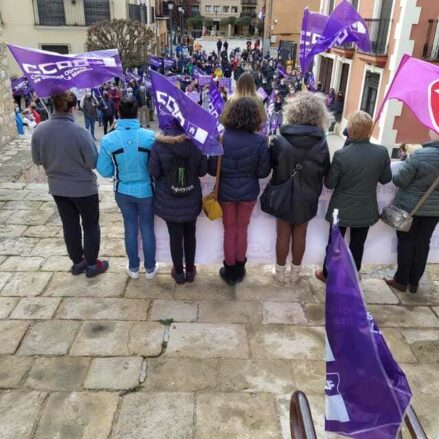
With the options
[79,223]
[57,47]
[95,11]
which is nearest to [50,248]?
[79,223]

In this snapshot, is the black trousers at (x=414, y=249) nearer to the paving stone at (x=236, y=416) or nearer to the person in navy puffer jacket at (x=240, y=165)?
the person in navy puffer jacket at (x=240, y=165)

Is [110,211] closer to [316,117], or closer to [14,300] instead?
[14,300]

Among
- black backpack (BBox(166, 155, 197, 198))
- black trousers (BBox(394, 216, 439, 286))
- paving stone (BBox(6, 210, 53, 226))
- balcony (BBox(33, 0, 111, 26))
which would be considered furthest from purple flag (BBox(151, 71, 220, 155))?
balcony (BBox(33, 0, 111, 26))

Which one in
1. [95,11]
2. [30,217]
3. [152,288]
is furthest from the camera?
[95,11]

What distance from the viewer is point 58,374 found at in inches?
110

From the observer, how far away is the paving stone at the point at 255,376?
2.71 metres

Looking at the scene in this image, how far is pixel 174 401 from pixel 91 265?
66.5 inches

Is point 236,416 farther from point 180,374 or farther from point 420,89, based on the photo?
point 420,89

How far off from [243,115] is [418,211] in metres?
1.54

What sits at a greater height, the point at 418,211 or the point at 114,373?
the point at 418,211

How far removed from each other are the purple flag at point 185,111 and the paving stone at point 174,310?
4.15 ft

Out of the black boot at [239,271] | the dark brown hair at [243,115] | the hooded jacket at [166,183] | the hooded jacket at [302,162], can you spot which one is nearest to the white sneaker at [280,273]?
the black boot at [239,271]

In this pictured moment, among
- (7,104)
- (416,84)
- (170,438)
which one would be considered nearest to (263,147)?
(416,84)

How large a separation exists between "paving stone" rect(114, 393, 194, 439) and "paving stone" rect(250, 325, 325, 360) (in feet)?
2.12
